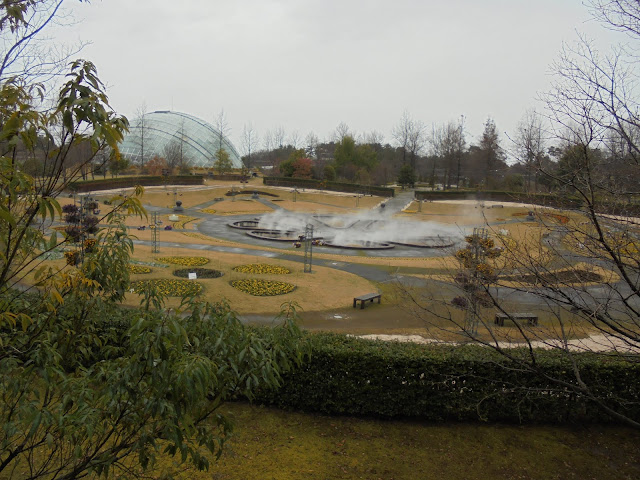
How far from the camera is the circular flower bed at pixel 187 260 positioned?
23663mm

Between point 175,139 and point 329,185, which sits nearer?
point 329,185

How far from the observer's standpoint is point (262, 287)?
20.2 m

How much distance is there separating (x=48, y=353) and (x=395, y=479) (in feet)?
17.3

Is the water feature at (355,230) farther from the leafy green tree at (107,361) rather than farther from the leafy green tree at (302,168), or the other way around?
the leafy green tree at (107,361)

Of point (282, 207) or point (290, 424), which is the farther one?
point (282, 207)

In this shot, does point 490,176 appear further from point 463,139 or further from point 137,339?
point 137,339

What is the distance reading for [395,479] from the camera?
7.03 metres

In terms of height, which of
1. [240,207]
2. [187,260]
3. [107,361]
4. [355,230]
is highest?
[107,361]

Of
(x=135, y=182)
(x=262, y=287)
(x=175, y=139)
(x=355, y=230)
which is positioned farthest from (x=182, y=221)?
(x=175, y=139)

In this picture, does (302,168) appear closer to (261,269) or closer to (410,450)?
(261,269)

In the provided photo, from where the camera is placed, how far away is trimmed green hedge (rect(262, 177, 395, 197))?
227 feet

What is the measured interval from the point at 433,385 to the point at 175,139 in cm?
8873

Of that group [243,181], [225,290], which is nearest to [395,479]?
[225,290]

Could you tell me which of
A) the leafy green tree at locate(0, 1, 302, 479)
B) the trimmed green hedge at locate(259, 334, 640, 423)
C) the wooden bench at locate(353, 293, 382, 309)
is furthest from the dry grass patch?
the leafy green tree at locate(0, 1, 302, 479)
